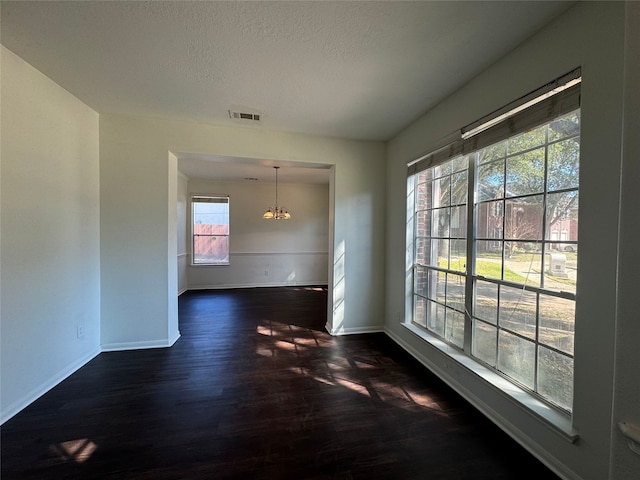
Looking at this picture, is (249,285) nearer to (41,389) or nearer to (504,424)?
(41,389)

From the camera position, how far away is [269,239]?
6.74 meters

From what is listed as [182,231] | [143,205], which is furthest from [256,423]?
[182,231]

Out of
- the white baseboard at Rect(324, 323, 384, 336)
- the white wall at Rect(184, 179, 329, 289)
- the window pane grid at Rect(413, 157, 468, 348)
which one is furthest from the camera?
the white wall at Rect(184, 179, 329, 289)

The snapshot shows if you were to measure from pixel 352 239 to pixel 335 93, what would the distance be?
5.99 feet

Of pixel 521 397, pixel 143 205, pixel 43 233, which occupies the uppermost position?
pixel 143 205

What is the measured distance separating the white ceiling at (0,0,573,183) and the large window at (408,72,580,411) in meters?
0.63

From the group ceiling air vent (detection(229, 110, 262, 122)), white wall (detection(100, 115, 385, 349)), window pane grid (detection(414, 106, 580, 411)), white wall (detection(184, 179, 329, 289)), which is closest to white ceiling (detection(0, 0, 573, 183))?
ceiling air vent (detection(229, 110, 262, 122))

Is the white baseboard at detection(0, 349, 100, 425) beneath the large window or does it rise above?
beneath

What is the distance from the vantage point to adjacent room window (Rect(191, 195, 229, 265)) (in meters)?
6.28

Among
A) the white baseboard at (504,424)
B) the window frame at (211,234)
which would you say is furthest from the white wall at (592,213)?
the window frame at (211,234)

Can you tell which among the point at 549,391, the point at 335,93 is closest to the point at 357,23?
the point at 335,93

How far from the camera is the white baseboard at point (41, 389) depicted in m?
1.80

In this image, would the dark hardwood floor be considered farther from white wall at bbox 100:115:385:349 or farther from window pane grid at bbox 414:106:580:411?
window pane grid at bbox 414:106:580:411

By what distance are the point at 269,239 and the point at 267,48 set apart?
527cm
